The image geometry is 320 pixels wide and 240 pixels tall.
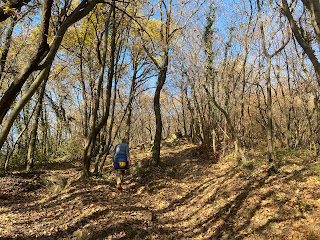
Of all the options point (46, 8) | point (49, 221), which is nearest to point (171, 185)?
point (49, 221)

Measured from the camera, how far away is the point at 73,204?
596 centimetres

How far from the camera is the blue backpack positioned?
7.89m

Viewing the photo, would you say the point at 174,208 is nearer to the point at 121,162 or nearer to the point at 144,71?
the point at 121,162

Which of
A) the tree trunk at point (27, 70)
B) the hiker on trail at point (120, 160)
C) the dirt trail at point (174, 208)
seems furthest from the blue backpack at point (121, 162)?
the tree trunk at point (27, 70)

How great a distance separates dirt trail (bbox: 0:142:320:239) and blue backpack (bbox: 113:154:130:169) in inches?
32.8

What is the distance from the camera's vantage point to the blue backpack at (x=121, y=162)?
7887 millimetres

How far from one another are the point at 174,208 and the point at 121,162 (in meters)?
2.53

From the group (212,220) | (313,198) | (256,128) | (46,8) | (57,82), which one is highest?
(57,82)

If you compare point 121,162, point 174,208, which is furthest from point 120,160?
point 174,208

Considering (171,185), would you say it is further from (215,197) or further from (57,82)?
(57,82)

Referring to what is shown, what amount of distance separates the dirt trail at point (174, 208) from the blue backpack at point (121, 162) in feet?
2.74

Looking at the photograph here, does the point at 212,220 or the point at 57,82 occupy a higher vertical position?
the point at 57,82

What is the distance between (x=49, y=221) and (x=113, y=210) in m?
1.45

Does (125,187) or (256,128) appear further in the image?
(256,128)
